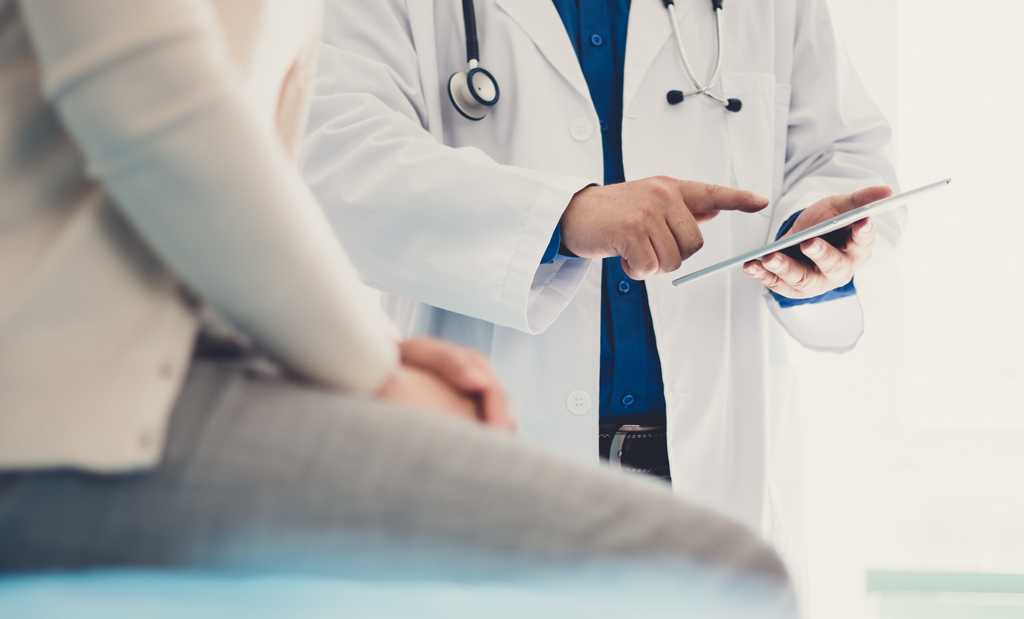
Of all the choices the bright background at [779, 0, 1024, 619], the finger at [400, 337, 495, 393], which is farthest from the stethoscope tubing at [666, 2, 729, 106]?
the bright background at [779, 0, 1024, 619]

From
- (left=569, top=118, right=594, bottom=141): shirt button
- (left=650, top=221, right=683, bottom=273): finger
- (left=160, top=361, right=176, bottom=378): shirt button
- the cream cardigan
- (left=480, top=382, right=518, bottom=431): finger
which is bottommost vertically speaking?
(left=650, top=221, right=683, bottom=273): finger

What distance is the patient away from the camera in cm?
30

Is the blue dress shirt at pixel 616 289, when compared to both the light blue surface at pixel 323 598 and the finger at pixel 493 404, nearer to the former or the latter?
the finger at pixel 493 404

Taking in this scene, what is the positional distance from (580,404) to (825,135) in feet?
1.79

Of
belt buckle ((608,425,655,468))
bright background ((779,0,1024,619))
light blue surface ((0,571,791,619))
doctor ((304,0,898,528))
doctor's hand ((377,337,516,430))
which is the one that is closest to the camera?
light blue surface ((0,571,791,619))

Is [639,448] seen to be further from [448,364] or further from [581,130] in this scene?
[448,364]

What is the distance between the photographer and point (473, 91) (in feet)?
3.41

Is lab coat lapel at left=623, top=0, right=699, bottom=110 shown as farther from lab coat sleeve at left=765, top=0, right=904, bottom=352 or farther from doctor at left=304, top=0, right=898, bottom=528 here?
lab coat sleeve at left=765, top=0, right=904, bottom=352

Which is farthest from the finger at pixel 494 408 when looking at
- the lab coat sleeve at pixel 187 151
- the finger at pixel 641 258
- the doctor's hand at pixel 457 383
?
the finger at pixel 641 258

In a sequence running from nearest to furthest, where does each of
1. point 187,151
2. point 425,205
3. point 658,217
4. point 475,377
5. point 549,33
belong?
1. point 187,151
2. point 475,377
3. point 658,217
4. point 425,205
5. point 549,33

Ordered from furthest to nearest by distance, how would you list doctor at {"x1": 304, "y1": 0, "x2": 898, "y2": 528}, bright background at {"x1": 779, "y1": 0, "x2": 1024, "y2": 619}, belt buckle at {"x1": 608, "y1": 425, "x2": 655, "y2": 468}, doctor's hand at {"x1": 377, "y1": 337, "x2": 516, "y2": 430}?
1. bright background at {"x1": 779, "y1": 0, "x2": 1024, "y2": 619}
2. belt buckle at {"x1": 608, "y1": 425, "x2": 655, "y2": 468}
3. doctor at {"x1": 304, "y1": 0, "x2": 898, "y2": 528}
4. doctor's hand at {"x1": 377, "y1": 337, "x2": 516, "y2": 430}

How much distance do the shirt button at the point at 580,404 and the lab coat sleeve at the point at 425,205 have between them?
112mm

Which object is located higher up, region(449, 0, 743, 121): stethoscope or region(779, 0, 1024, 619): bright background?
region(449, 0, 743, 121): stethoscope

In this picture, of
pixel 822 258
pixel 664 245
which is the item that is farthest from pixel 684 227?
pixel 822 258
